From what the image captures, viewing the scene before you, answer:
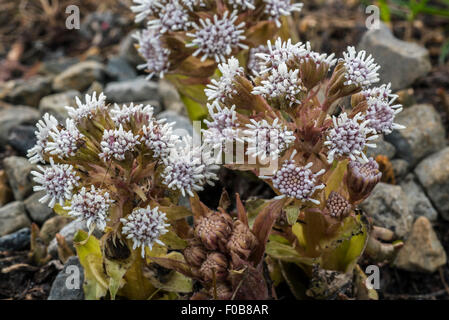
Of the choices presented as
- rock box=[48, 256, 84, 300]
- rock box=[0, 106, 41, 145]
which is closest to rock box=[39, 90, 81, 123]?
rock box=[0, 106, 41, 145]

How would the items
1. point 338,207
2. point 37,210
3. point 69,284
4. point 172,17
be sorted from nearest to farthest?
point 338,207, point 69,284, point 172,17, point 37,210

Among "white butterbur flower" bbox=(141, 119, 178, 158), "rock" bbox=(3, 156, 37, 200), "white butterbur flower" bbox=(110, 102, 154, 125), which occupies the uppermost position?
"white butterbur flower" bbox=(110, 102, 154, 125)

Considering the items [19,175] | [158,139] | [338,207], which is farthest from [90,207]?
[19,175]

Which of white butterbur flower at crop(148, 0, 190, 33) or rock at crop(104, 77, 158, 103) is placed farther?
rock at crop(104, 77, 158, 103)

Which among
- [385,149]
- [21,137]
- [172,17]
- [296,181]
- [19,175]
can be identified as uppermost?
[172,17]

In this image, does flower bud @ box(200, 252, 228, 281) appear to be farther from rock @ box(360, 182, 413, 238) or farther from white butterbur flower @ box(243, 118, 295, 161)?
rock @ box(360, 182, 413, 238)

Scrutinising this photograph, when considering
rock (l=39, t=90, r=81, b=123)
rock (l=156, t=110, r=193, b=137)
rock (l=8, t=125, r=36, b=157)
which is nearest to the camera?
rock (l=156, t=110, r=193, b=137)

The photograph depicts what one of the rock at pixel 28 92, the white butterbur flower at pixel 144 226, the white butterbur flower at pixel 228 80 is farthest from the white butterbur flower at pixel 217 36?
the rock at pixel 28 92

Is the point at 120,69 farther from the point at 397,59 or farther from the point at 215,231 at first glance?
the point at 215,231
